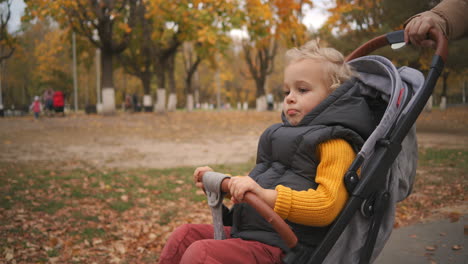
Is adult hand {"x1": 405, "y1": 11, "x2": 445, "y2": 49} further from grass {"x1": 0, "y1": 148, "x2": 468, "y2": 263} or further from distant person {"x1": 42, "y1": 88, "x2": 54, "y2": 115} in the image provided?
distant person {"x1": 42, "y1": 88, "x2": 54, "y2": 115}

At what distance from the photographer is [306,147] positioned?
1.98 m

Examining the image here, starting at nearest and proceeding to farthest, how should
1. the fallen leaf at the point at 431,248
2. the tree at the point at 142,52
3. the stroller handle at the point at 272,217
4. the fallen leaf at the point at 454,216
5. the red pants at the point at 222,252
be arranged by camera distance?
the stroller handle at the point at 272,217, the red pants at the point at 222,252, the fallen leaf at the point at 431,248, the fallen leaf at the point at 454,216, the tree at the point at 142,52

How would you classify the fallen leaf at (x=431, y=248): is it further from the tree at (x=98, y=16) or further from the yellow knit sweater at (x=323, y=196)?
the tree at (x=98, y=16)

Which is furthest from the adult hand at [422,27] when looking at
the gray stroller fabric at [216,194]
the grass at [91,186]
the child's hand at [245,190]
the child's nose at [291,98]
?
the grass at [91,186]

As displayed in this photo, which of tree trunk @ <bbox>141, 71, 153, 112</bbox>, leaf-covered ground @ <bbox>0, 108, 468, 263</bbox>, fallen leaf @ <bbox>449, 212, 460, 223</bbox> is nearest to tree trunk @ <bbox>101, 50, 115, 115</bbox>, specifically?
tree trunk @ <bbox>141, 71, 153, 112</bbox>

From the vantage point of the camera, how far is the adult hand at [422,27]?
219 centimetres

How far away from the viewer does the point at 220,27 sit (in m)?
18.7

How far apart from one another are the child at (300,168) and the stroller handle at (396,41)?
398 mm

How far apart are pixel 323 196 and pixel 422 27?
1141 millimetres

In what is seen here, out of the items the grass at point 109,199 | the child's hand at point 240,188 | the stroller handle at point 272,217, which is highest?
the child's hand at point 240,188

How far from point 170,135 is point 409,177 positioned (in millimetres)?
12307

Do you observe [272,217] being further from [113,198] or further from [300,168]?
[113,198]

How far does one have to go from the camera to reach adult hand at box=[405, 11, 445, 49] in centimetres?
219

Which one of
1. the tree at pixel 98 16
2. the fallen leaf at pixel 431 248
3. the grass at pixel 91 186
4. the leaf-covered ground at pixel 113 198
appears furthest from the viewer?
the tree at pixel 98 16
